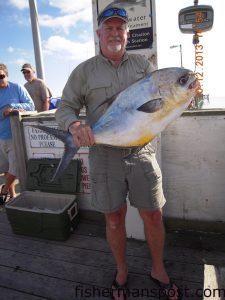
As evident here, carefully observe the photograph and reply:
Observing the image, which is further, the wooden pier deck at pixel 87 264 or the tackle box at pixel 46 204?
the tackle box at pixel 46 204

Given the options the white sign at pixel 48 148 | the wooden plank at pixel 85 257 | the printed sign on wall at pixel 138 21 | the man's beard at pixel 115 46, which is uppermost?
the printed sign on wall at pixel 138 21

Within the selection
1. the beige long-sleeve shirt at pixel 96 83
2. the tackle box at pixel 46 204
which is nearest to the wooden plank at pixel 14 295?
the tackle box at pixel 46 204

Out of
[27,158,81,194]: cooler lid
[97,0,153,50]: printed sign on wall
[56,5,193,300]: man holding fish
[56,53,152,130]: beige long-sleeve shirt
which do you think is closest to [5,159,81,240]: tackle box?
[27,158,81,194]: cooler lid

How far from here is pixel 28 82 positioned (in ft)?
20.5

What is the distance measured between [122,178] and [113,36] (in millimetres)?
1025

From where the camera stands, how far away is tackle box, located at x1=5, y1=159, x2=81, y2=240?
331 cm

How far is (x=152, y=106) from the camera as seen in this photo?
1.86 metres

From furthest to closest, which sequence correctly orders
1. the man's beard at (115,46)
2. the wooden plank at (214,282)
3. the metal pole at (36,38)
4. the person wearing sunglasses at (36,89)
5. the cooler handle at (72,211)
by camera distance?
the metal pole at (36,38)
the person wearing sunglasses at (36,89)
the cooler handle at (72,211)
the man's beard at (115,46)
the wooden plank at (214,282)

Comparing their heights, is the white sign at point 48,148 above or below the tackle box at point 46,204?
above

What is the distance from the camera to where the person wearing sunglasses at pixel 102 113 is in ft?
6.96

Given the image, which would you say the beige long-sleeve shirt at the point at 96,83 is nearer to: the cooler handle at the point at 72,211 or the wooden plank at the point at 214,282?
the wooden plank at the point at 214,282

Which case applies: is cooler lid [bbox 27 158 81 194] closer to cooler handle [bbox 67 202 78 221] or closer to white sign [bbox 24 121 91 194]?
white sign [bbox 24 121 91 194]

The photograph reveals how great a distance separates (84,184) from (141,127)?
79.0 inches

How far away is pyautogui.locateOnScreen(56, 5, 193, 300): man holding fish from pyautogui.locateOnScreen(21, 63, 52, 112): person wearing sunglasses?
4038mm
